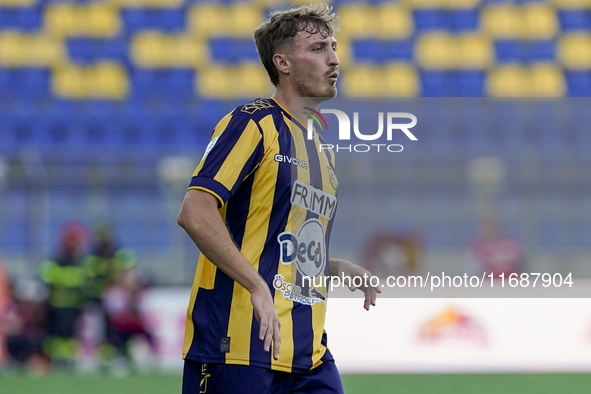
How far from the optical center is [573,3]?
42.3ft

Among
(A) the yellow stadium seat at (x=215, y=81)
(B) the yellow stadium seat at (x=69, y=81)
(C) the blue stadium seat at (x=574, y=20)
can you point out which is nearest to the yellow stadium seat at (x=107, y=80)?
(B) the yellow stadium seat at (x=69, y=81)

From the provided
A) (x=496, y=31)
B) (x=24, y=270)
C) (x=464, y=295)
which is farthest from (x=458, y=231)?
(x=496, y=31)

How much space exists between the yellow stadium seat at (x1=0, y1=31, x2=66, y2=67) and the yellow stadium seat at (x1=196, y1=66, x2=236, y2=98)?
7.21 ft

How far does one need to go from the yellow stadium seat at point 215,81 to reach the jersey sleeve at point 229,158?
31.0 ft

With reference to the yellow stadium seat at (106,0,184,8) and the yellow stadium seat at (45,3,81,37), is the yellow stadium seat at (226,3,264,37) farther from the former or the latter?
the yellow stadium seat at (45,3,81,37)

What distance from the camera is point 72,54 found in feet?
40.2

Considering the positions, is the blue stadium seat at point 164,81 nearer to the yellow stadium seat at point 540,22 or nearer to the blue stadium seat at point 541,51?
the blue stadium seat at point 541,51

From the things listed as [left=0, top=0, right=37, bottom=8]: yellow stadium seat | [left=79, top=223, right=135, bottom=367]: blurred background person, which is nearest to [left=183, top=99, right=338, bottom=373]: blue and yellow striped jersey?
[left=79, top=223, right=135, bottom=367]: blurred background person

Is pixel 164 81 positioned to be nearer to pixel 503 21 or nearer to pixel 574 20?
pixel 503 21

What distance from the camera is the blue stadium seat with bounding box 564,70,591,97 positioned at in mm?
11641

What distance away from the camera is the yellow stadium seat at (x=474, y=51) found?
39.6 ft

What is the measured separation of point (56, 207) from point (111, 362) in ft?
5.75

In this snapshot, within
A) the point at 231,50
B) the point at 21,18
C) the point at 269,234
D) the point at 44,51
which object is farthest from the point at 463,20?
the point at 269,234

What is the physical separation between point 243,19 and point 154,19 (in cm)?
143
